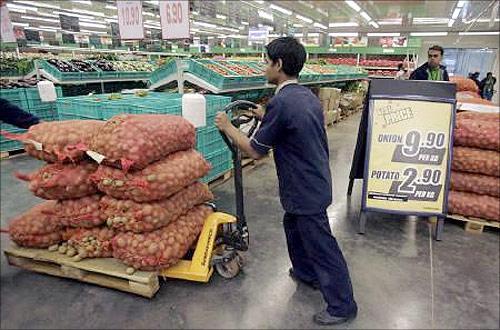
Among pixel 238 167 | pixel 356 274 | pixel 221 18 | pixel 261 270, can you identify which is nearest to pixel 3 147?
pixel 238 167

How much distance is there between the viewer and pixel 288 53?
6.35ft

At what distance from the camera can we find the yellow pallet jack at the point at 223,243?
7.75ft

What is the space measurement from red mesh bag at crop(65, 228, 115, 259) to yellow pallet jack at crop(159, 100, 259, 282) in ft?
1.54

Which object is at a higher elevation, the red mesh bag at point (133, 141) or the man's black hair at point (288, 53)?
the man's black hair at point (288, 53)

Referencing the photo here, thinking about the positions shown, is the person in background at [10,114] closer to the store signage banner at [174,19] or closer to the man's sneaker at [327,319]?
the man's sneaker at [327,319]

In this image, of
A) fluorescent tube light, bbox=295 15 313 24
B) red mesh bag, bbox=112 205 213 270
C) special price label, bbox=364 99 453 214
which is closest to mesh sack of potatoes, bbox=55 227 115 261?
red mesh bag, bbox=112 205 213 270

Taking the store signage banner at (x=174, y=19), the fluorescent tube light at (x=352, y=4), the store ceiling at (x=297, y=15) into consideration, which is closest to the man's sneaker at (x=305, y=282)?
the store signage banner at (x=174, y=19)

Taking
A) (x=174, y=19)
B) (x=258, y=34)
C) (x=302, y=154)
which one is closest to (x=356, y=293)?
(x=302, y=154)

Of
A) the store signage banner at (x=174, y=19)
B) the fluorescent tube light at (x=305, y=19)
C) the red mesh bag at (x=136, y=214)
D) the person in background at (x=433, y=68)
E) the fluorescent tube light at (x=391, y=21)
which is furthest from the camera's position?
the fluorescent tube light at (x=391, y=21)

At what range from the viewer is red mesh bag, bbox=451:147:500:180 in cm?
336

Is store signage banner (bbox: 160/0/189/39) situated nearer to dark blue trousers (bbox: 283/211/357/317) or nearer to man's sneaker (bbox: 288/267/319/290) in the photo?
dark blue trousers (bbox: 283/211/357/317)

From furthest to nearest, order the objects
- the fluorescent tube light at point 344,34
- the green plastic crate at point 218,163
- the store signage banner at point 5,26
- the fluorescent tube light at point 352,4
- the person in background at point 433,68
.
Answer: the fluorescent tube light at point 344,34 < the fluorescent tube light at point 352,4 < the person in background at point 433,68 < the green plastic crate at point 218,163 < the store signage banner at point 5,26

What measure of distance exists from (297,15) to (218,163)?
13127 mm

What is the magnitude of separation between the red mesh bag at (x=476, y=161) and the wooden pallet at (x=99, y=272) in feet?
10.7
